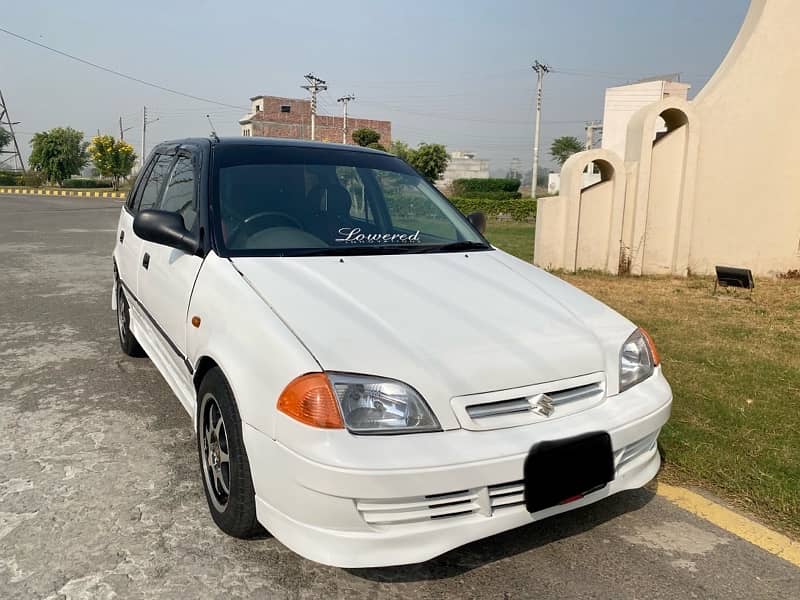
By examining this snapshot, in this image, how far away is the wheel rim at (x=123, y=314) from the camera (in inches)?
194

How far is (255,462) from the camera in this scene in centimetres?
230

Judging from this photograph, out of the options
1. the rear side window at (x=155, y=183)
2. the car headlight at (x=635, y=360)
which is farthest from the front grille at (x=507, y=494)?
the rear side window at (x=155, y=183)

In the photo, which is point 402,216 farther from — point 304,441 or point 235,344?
point 304,441

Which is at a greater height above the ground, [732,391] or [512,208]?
[512,208]

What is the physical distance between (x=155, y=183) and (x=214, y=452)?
7.95 feet

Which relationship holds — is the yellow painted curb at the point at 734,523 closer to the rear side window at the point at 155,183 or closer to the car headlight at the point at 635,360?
the car headlight at the point at 635,360

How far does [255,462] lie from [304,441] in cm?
30

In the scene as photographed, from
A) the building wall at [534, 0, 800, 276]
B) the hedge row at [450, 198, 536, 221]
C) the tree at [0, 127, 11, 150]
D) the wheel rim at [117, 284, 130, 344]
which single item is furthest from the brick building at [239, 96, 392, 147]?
the wheel rim at [117, 284, 130, 344]

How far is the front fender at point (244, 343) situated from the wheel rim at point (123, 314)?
222cm

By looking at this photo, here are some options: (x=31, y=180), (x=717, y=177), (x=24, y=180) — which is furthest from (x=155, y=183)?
(x=24, y=180)

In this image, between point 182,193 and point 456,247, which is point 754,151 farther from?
point 182,193

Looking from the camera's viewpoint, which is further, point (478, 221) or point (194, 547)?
point (478, 221)

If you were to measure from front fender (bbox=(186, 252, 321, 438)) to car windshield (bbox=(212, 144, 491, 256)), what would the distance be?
10.9 inches

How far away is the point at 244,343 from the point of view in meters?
2.46
